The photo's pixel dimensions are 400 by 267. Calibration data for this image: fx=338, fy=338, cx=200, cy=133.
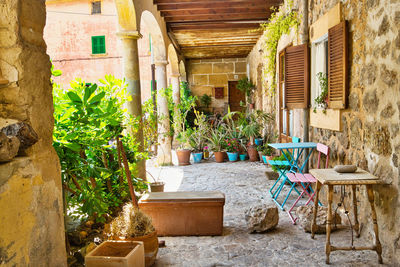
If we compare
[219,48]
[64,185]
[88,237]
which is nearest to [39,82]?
[64,185]

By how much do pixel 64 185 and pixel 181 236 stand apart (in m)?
1.36

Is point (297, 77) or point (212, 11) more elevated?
point (212, 11)

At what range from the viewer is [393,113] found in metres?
2.68

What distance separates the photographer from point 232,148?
28.1 feet

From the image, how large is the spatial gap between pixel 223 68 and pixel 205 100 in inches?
60.8

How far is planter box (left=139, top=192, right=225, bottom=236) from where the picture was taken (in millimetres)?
3453

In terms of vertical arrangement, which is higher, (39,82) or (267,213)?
(39,82)

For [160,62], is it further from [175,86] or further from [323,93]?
[323,93]

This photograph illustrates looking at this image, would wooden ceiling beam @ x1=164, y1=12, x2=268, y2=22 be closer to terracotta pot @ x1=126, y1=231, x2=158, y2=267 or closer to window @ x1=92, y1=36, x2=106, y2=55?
terracotta pot @ x1=126, y1=231, x2=158, y2=267

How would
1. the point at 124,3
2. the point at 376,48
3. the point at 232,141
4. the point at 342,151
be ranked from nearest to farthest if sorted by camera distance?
the point at 376,48
the point at 342,151
the point at 124,3
the point at 232,141

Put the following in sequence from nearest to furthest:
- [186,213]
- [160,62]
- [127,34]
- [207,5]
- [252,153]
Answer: [186,213] → [127,34] → [207,5] → [160,62] → [252,153]

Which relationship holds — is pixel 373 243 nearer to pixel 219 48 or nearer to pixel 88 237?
pixel 88 237

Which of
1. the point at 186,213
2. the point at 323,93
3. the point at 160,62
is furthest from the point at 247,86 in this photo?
the point at 186,213

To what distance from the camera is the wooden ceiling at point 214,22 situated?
671cm
